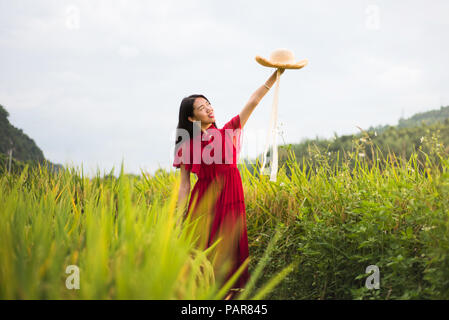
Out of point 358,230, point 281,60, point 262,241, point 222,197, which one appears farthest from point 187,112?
point 358,230

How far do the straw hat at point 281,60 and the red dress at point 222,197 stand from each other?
66 cm

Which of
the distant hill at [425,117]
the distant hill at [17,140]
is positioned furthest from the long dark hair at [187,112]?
the distant hill at [425,117]

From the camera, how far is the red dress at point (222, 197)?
3.85 meters

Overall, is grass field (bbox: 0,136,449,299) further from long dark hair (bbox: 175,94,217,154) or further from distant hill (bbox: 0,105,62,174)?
distant hill (bbox: 0,105,62,174)

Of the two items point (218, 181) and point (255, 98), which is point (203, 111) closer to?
point (255, 98)

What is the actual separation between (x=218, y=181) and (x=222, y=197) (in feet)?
0.58

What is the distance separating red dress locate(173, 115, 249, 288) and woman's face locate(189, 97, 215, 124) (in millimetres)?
112

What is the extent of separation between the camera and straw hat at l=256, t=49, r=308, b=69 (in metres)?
3.84

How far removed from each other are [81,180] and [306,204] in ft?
14.0

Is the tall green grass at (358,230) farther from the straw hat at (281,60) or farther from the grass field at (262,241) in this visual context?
the straw hat at (281,60)

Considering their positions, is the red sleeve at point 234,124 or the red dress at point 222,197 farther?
the red sleeve at point 234,124

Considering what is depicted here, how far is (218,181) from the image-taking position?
3.96 m

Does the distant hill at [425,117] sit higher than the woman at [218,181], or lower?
higher

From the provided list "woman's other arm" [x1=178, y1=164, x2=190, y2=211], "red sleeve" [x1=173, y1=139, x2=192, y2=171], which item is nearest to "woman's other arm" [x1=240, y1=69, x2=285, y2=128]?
"red sleeve" [x1=173, y1=139, x2=192, y2=171]
